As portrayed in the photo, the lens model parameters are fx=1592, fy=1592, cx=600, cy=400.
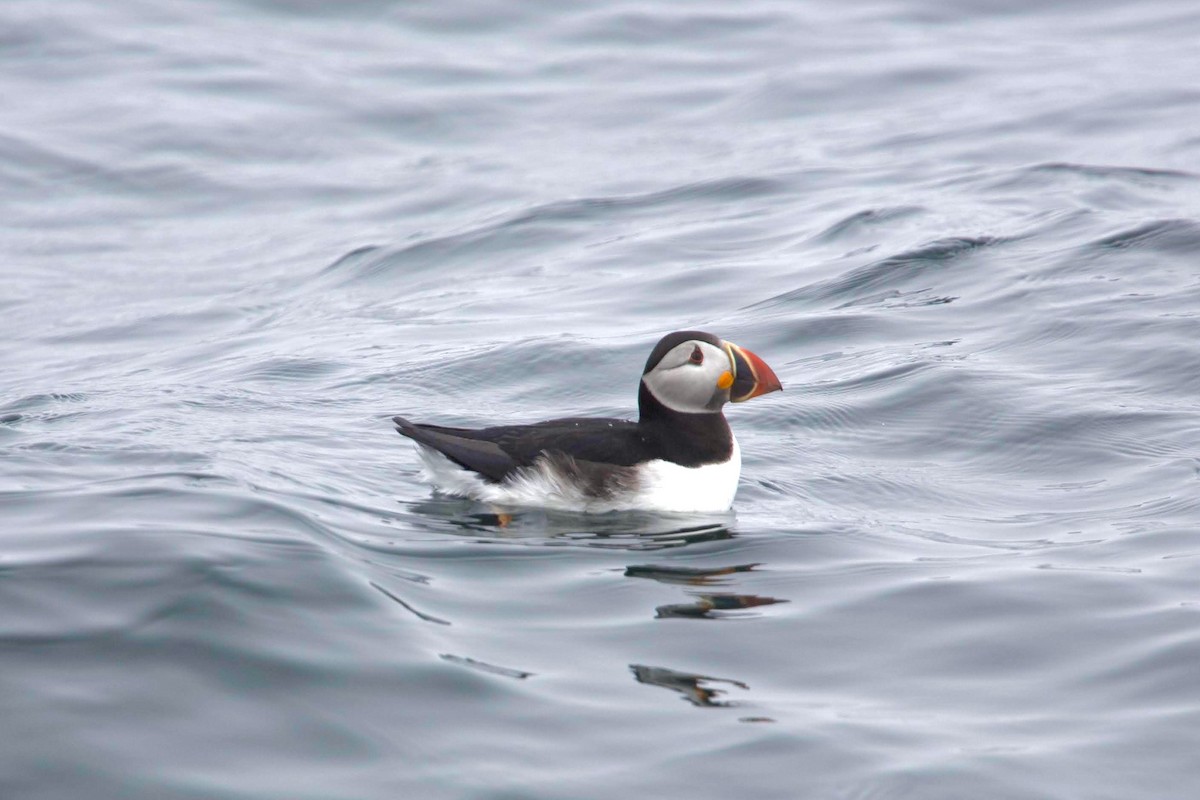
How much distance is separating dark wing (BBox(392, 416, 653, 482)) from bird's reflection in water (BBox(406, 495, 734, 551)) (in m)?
0.23

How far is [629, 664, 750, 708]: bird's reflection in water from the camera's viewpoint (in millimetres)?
5109

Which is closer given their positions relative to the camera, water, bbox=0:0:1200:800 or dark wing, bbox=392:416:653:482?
water, bbox=0:0:1200:800

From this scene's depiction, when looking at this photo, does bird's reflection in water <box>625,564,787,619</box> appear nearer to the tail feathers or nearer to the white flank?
the white flank

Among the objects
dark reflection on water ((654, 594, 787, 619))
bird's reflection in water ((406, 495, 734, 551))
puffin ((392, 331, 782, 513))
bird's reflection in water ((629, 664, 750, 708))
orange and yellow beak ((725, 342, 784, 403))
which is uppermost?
orange and yellow beak ((725, 342, 784, 403))

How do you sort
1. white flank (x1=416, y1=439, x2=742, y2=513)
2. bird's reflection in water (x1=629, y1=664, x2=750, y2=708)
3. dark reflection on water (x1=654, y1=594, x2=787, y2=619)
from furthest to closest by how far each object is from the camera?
white flank (x1=416, y1=439, x2=742, y2=513)
dark reflection on water (x1=654, y1=594, x2=787, y2=619)
bird's reflection in water (x1=629, y1=664, x2=750, y2=708)

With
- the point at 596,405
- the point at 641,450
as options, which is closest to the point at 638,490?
the point at 641,450

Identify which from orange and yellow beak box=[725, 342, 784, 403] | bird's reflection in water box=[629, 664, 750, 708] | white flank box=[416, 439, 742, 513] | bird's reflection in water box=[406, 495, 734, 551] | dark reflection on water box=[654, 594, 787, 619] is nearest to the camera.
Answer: bird's reflection in water box=[629, 664, 750, 708]

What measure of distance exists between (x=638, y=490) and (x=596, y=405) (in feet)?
8.27

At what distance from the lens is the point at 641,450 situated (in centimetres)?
752

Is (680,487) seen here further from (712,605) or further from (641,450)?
(712,605)

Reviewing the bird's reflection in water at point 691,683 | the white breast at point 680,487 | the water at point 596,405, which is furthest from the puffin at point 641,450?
the bird's reflection in water at point 691,683

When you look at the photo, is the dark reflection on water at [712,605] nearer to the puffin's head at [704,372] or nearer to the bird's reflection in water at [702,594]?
the bird's reflection in water at [702,594]

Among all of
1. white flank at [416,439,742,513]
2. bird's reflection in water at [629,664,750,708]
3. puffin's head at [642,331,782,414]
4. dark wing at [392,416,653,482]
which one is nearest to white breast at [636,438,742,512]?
white flank at [416,439,742,513]

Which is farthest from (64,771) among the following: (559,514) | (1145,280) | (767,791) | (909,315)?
(1145,280)
